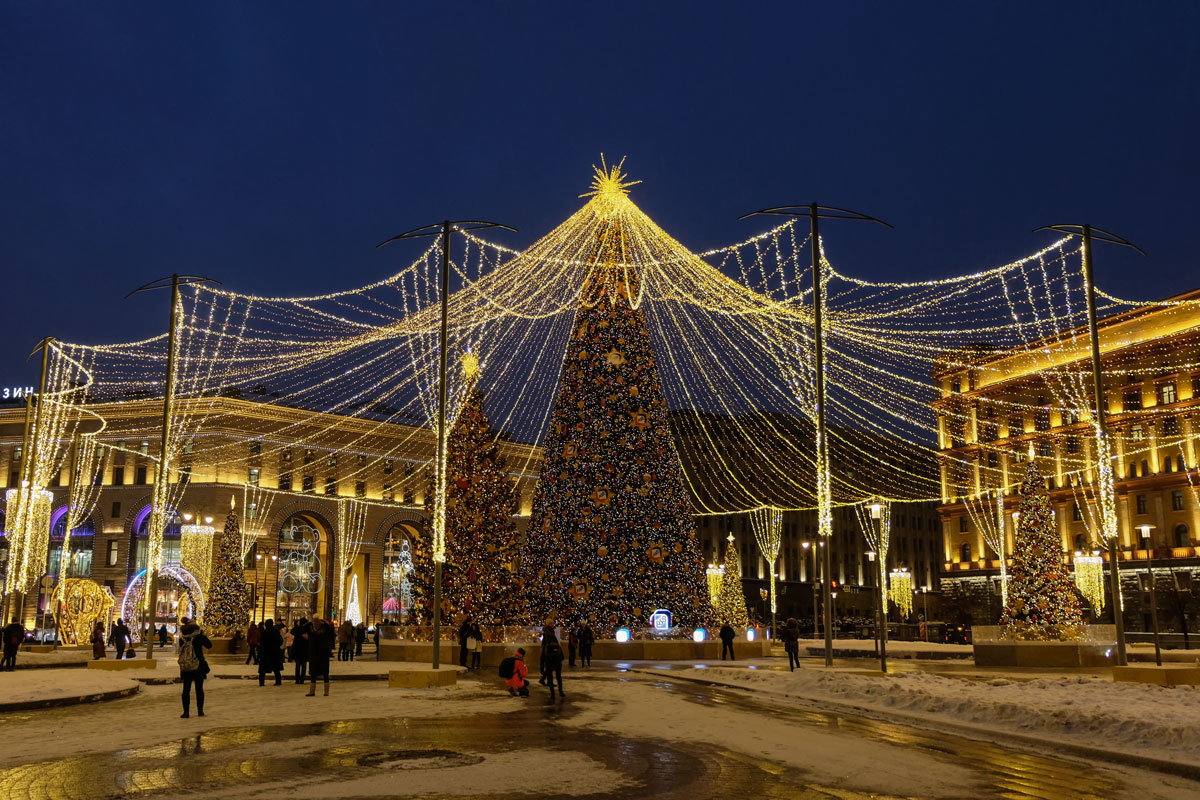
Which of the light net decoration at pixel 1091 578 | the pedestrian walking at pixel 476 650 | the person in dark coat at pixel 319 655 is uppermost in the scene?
the light net decoration at pixel 1091 578

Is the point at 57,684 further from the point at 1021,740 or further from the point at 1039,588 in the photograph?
the point at 1039,588

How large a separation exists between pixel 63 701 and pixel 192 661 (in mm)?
4678

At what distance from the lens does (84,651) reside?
145ft

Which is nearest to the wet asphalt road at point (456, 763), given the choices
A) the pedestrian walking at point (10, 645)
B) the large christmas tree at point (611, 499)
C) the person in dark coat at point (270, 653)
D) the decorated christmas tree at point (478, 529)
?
the person in dark coat at point (270, 653)

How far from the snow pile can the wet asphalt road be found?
1.21 meters

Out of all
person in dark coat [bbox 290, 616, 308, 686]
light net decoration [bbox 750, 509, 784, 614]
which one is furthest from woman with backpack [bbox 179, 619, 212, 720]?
light net decoration [bbox 750, 509, 784, 614]

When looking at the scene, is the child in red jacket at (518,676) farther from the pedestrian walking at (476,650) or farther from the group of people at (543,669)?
the pedestrian walking at (476,650)

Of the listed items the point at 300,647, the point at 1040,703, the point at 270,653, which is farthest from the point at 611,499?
the point at 1040,703

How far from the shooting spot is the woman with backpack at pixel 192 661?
16.2 meters

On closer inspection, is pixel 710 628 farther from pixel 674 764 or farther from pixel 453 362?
pixel 674 764

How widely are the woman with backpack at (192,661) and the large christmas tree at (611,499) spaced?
54.3 feet

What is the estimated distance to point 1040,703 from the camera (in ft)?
54.7

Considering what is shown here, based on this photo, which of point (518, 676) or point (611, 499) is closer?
point (518, 676)

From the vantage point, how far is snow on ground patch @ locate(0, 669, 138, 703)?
1964cm
